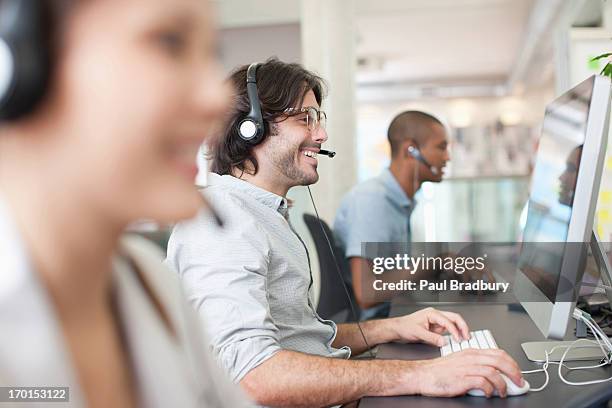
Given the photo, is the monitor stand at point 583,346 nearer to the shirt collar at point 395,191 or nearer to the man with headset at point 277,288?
the man with headset at point 277,288

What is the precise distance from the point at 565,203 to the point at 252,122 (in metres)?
0.68

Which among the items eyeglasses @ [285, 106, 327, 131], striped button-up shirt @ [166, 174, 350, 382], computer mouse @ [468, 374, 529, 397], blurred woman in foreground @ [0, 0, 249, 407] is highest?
blurred woman in foreground @ [0, 0, 249, 407]

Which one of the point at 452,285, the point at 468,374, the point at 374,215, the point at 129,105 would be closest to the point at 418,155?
the point at 374,215

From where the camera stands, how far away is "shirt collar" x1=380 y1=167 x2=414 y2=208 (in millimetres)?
2531

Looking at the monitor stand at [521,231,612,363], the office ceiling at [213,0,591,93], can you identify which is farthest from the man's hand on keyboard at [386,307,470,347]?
the office ceiling at [213,0,591,93]

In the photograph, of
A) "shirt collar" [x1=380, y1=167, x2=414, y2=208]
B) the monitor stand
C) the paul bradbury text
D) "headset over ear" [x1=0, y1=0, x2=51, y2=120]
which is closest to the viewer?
"headset over ear" [x1=0, y1=0, x2=51, y2=120]

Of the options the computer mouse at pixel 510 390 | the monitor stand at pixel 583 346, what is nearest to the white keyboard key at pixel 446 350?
the monitor stand at pixel 583 346

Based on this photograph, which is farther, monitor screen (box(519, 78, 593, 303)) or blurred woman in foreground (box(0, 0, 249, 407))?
monitor screen (box(519, 78, 593, 303))

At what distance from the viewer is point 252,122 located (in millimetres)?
1518

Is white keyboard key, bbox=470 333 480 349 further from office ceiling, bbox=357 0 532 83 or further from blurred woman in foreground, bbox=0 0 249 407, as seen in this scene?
office ceiling, bbox=357 0 532 83

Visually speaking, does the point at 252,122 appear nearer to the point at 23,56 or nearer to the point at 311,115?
the point at 311,115

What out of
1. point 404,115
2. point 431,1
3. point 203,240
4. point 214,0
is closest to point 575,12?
point 431,1

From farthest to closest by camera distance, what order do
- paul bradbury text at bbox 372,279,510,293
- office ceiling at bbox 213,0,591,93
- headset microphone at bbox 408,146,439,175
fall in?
office ceiling at bbox 213,0,591,93 → headset microphone at bbox 408,146,439,175 → paul bradbury text at bbox 372,279,510,293

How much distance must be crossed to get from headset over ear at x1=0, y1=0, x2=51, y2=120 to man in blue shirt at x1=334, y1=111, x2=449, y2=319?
1.89m
